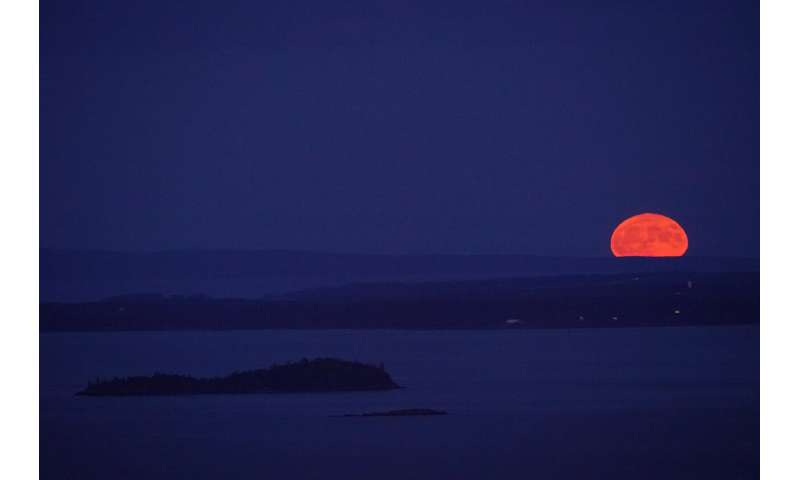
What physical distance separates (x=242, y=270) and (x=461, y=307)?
1.10 m

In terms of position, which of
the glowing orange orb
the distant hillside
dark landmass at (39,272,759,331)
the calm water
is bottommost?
the calm water

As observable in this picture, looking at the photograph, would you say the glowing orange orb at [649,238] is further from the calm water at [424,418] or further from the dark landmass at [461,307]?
the calm water at [424,418]

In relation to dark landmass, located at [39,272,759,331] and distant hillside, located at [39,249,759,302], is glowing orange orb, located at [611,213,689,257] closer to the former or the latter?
dark landmass, located at [39,272,759,331]

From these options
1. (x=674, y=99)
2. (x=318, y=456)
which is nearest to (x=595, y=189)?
(x=674, y=99)

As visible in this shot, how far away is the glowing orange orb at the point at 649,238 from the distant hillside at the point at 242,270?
8.7 inches

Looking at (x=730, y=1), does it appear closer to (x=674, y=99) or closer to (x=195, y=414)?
(x=674, y=99)

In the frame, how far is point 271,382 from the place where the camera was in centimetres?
399

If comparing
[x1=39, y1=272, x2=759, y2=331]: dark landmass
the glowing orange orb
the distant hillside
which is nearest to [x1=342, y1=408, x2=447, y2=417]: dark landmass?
[x1=39, y1=272, x2=759, y2=331]: dark landmass

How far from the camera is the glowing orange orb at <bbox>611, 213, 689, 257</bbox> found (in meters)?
4.04

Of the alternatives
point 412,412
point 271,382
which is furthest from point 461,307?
point 271,382

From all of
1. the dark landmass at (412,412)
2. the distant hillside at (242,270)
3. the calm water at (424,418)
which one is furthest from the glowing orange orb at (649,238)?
the dark landmass at (412,412)

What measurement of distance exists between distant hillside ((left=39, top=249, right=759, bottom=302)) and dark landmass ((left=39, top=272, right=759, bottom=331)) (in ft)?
0.15

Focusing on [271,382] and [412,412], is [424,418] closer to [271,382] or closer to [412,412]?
[412,412]

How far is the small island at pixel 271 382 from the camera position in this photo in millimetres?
3975
